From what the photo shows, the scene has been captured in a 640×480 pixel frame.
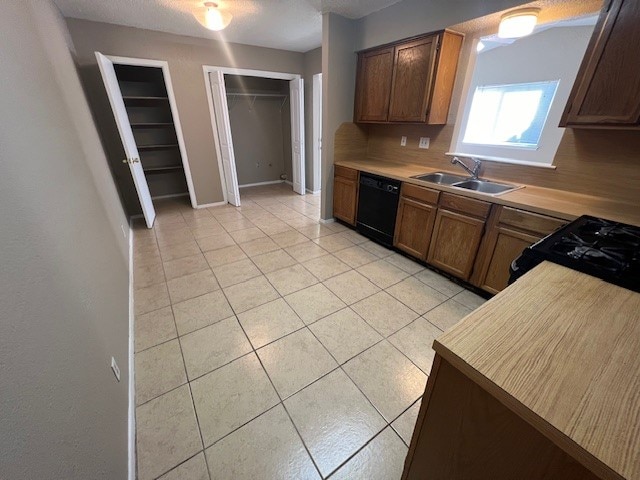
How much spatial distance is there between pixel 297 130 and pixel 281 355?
13.0 ft

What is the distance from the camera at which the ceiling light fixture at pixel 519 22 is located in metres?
1.86

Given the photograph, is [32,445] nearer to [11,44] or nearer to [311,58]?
[11,44]

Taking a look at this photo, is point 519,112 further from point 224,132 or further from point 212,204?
point 212,204

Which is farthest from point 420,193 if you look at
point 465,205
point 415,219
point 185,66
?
point 185,66

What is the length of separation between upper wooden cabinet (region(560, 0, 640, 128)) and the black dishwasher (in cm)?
140

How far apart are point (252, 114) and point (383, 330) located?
482cm

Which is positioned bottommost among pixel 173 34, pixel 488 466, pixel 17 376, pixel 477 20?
pixel 488 466

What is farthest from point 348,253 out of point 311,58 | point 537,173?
point 311,58

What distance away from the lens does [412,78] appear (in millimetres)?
2562

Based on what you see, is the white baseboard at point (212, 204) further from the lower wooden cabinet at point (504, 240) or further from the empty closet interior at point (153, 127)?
the lower wooden cabinet at point (504, 240)

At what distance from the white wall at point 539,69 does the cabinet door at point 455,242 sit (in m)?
0.94

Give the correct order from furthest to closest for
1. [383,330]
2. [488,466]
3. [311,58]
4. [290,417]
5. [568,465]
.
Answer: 1. [311,58]
2. [383,330]
3. [290,417]
4. [488,466]
5. [568,465]

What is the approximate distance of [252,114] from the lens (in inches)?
201

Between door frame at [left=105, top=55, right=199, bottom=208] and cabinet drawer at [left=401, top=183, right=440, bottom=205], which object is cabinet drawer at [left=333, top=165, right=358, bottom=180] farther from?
door frame at [left=105, top=55, right=199, bottom=208]
